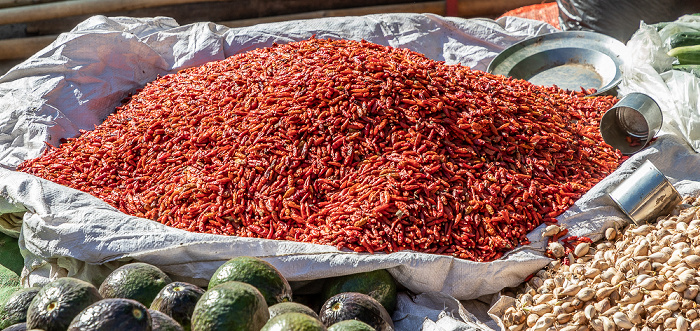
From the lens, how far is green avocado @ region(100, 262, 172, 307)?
5.16ft

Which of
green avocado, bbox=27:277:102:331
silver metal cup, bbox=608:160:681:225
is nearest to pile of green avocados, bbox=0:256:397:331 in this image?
green avocado, bbox=27:277:102:331

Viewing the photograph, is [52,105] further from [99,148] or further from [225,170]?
[225,170]

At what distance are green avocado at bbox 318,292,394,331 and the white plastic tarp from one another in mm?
193

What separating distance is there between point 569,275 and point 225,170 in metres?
1.23

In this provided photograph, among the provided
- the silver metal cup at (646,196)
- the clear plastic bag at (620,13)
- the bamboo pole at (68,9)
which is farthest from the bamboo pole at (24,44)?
the silver metal cup at (646,196)

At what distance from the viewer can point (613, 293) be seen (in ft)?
5.53

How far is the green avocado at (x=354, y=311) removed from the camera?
5.12 ft

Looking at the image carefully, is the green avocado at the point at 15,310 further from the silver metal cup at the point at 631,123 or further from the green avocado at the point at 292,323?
the silver metal cup at the point at 631,123

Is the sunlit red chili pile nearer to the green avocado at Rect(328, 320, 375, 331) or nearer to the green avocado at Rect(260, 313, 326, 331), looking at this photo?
the green avocado at Rect(328, 320, 375, 331)

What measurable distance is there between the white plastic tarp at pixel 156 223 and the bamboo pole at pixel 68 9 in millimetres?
910

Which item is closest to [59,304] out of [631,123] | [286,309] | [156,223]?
[286,309]

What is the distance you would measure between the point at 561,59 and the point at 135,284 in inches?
99.1

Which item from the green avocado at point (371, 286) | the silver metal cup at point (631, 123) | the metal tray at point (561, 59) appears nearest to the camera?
the green avocado at point (371, 286)

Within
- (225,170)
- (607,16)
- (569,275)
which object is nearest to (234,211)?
(225,170)
